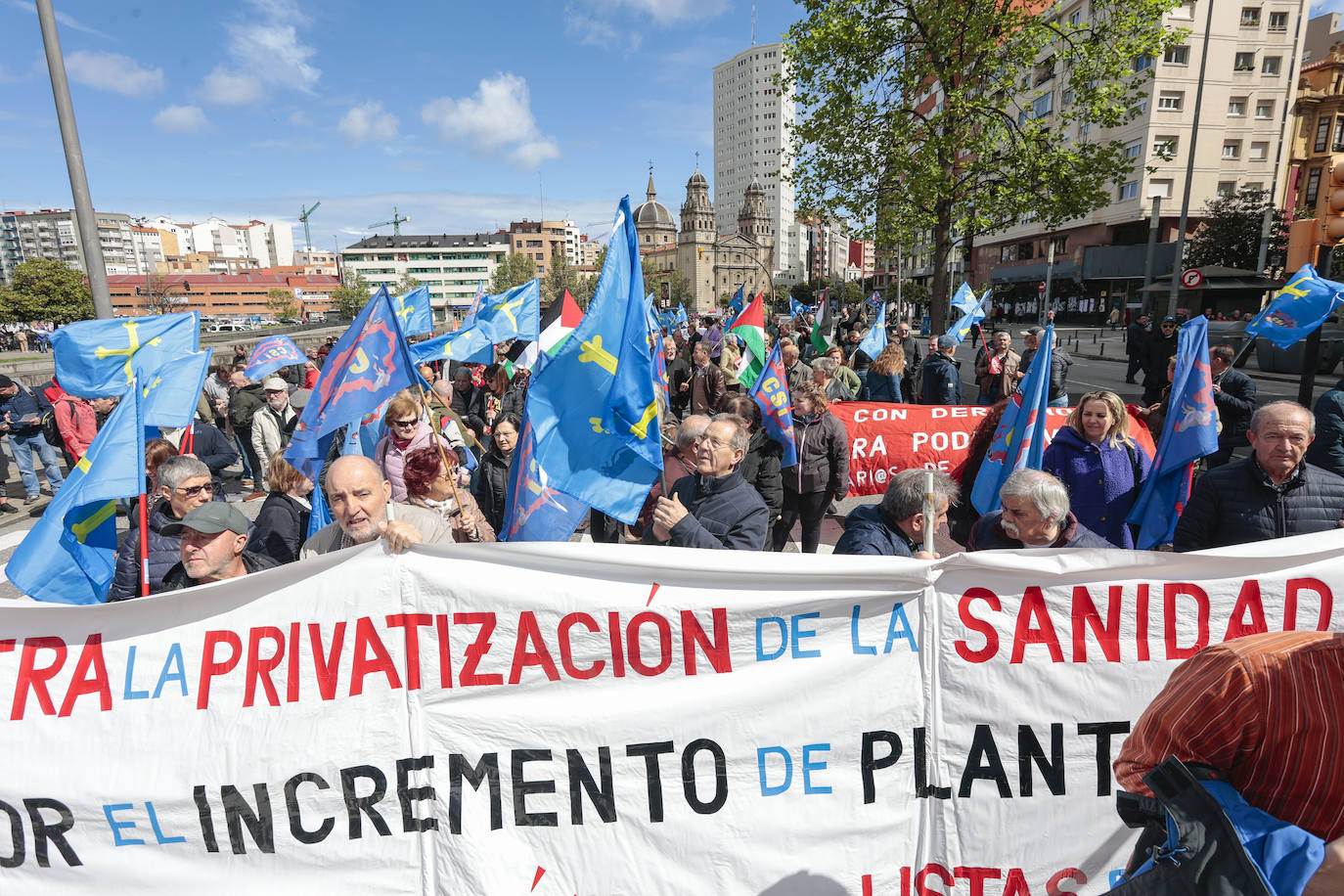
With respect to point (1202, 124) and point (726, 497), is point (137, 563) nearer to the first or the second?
point (726, 497)

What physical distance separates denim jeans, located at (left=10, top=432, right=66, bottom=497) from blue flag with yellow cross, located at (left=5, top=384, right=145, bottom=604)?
7.42 metres

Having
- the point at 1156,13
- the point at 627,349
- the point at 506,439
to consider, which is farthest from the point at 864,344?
the point at 1156,13

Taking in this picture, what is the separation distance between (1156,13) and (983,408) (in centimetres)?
1152

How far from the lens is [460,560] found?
257 cm

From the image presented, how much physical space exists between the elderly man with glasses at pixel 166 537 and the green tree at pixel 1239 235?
4221 cm

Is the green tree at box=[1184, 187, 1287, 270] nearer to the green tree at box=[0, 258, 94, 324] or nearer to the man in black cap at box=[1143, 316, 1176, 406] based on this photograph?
the man in black cap at box=[1143, 316, 1176, 406]

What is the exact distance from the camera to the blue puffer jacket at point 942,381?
8.62 metres

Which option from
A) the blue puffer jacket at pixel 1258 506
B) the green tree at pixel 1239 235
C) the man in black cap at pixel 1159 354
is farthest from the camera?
the green tree at pixel 1239 235

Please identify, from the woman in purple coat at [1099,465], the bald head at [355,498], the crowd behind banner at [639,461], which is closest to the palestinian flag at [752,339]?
the crowd behind banner at [639,461]

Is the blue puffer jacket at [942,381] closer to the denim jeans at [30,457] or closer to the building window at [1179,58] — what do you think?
the denim jeans at [30,457]

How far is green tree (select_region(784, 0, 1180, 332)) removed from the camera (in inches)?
559

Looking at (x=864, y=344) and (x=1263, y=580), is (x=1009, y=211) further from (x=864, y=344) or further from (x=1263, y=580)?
(x=1263, y=580)

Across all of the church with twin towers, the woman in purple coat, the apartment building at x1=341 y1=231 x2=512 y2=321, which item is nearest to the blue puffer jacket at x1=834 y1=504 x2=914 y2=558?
the woman in purple coat

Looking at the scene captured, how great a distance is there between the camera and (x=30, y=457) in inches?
361
